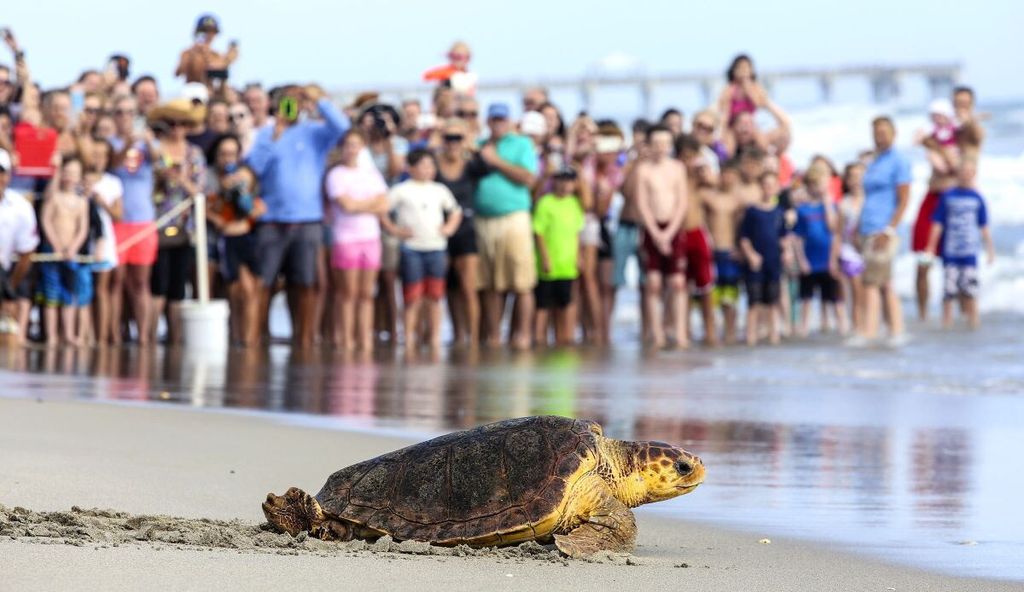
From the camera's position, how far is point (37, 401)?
28.2 feet

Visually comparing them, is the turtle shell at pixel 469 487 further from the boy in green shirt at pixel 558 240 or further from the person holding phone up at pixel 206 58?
the person holding phone up at pixel 206 58

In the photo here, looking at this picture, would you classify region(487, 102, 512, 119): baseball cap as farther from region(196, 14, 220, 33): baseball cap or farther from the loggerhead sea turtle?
the loggerhead sea turtle

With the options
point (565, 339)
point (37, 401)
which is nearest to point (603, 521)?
point (37, 401)

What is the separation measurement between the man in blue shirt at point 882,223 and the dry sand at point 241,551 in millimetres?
9623

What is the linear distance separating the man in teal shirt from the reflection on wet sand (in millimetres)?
1058

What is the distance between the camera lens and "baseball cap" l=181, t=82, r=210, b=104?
15545 mm

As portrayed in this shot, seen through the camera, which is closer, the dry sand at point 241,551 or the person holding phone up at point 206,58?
the dry sand at point 241,551

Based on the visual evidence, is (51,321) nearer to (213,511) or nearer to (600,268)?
(600,268)

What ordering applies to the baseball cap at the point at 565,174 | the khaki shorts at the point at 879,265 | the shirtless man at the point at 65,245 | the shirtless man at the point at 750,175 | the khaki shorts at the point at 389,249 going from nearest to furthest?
the shirtless man at the point at 65,245, the khaki shorts at the point at 389,249, the baseball cap at the point at 565,174, the khaki shorts at the point at 879,265, the shirtless man at the point at 750,175

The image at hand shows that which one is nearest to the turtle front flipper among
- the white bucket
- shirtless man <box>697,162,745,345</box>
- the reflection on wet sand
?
the reflection on wet sand

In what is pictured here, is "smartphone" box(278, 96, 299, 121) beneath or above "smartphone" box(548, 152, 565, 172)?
above

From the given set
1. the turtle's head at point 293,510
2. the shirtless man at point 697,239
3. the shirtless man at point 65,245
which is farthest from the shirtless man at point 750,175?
the turtle's head at point 293,510

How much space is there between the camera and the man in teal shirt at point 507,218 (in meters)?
15.2

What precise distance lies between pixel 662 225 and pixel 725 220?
83cm
